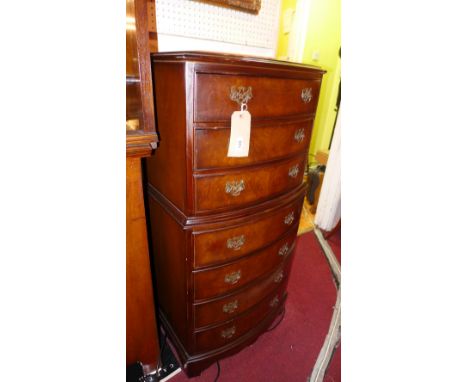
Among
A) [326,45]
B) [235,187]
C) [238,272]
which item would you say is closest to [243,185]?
[235,187]

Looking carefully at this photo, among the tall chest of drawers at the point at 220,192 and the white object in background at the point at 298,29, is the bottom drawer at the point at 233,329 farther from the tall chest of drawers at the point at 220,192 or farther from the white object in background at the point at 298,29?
the white object in background at the point at 298,29

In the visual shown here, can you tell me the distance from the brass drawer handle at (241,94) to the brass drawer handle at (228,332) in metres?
1.10

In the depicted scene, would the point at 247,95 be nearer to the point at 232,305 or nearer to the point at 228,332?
the point at 232,305

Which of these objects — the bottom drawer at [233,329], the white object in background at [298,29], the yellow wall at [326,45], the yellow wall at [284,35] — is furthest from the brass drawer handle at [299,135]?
the yellow wall at [326,45]

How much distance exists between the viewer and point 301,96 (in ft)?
3.37

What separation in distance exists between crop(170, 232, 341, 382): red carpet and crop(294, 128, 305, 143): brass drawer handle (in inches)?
48.3

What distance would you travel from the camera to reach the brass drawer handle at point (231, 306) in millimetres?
1205

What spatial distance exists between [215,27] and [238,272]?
50.9 inches

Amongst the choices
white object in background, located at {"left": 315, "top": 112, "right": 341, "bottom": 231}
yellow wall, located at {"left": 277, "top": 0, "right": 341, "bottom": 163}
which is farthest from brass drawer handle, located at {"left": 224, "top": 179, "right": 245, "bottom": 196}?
→ yellow wall, located at {"left": 277, "top": 0, "right": 341, "bottom": 163}

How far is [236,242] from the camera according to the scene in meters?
1.07

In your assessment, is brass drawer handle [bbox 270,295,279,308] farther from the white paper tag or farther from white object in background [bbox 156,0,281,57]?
white object in background [bbox 156,0,281,57]
